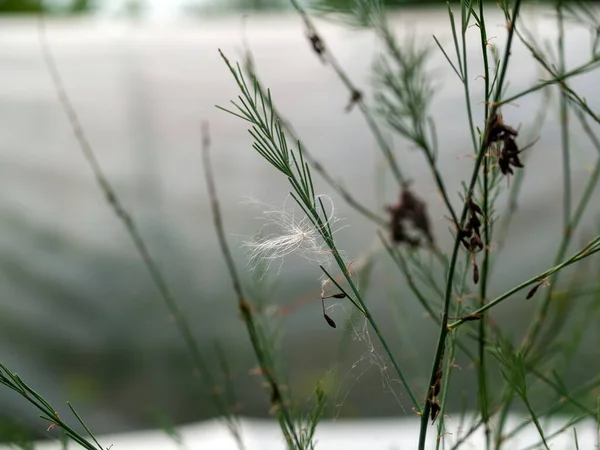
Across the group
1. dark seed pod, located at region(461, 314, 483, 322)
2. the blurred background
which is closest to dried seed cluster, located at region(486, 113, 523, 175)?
dark seed pod, located at region(461, 314, 483, 322)

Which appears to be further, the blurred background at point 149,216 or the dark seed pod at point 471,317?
the blurred background at point 149,216

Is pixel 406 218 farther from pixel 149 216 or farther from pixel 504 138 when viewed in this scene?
pixel 149 216

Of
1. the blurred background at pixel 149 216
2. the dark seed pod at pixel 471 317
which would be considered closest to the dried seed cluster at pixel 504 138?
the dark seed pod at pixel 471 317

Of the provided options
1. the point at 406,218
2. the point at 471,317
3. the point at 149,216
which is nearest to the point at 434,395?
the point at 471,317

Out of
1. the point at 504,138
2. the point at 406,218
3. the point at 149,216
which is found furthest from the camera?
the point at 149,216

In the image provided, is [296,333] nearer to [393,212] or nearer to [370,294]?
[370,294]

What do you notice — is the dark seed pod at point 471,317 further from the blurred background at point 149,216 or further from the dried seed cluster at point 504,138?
the blurred background at point 149,216

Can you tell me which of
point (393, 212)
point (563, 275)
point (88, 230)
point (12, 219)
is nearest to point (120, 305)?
point (88, 230)

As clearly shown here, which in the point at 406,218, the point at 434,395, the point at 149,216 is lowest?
the point at 434,395

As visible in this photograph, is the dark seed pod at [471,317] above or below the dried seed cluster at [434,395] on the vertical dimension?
above
